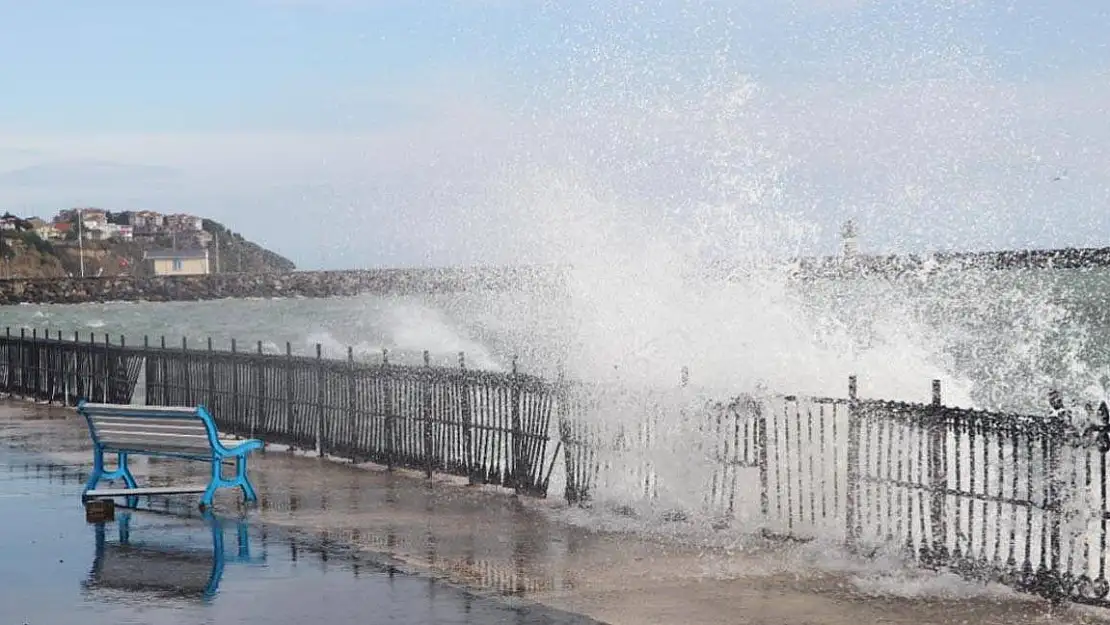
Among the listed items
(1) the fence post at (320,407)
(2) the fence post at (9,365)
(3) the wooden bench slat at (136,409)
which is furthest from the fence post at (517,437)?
(2) the fence post at (9,365)

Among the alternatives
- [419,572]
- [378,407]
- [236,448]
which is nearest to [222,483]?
[236,448]

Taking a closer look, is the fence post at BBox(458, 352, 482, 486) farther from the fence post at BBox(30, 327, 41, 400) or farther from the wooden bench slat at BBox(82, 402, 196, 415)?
the fence post at BBox(30, 327, 41, 400)

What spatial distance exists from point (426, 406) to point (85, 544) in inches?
184

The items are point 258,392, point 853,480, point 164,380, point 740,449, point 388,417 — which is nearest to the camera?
point 853,480

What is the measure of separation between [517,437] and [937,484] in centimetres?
496

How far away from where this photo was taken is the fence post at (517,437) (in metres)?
14.2

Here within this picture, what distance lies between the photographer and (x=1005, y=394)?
48906 millimetres

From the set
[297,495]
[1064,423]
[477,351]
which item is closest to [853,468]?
[1064,423]

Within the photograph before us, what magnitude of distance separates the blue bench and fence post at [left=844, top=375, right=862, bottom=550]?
539cm

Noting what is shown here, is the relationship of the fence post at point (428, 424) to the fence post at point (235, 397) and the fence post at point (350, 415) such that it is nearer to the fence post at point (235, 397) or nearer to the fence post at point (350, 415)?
the fence post at point (350, 415)

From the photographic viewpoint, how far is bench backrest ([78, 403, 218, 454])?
1305 centimetres

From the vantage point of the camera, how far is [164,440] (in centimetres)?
1331

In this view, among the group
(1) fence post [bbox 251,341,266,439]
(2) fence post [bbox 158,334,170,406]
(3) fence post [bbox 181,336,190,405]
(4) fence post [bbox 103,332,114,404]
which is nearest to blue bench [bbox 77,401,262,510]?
(1) fence post [bbox 251,341,266,439]

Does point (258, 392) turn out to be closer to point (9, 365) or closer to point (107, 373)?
point (107, 373)
